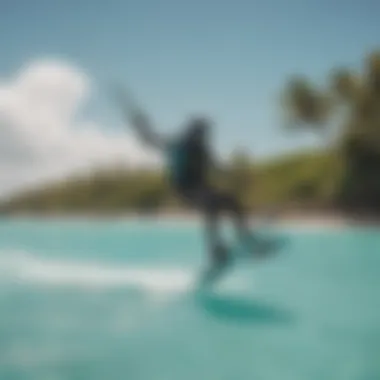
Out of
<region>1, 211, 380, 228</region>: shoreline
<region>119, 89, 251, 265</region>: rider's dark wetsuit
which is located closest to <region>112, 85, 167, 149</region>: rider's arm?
<region>119, 89, 251, 265</region>: rider's dark wetsuit

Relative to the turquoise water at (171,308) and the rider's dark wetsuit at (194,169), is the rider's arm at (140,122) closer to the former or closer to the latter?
the rider's dark wetsuit at (194,169)

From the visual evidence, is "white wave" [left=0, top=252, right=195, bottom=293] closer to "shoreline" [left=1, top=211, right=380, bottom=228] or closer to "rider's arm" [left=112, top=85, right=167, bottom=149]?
"shoreline" [left=1, top=211, right=380, bottom=228]

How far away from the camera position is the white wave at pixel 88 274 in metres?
1.79

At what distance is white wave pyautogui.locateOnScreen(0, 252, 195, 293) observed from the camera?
179 cm

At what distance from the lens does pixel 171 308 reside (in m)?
1.81

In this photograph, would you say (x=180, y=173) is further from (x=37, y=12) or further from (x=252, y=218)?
(x=37, y=12)

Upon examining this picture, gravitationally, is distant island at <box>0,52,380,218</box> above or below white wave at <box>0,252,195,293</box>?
above

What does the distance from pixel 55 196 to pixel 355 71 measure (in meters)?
0.85

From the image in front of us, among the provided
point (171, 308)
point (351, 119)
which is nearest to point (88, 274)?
point (171, 308)

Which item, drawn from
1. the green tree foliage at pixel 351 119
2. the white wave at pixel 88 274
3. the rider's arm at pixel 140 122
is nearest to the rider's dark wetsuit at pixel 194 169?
the rider's arm at pixel 140 122

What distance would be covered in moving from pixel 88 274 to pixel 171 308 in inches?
9.0

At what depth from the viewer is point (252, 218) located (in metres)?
1.83

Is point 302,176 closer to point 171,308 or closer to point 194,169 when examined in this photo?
point 194,169

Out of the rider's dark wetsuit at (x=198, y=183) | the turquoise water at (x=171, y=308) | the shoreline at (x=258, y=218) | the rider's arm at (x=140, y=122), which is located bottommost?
the turquoise water at (x=171, y=308)
